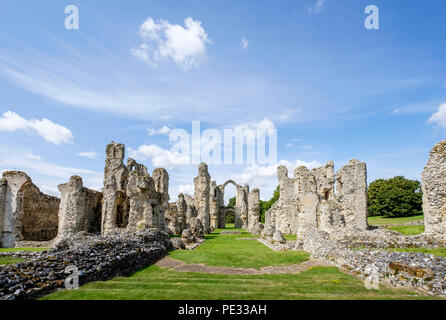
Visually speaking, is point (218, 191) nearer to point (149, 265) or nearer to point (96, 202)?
point (96, 202)

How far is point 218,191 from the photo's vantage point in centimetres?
5512

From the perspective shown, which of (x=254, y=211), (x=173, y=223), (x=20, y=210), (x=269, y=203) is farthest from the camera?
(x=269, y=203)

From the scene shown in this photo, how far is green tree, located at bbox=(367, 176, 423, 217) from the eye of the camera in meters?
45.1

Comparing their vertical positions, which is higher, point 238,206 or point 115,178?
point 115,178

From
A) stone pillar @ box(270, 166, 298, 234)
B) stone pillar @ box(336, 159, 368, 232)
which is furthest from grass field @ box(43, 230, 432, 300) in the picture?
stone pillar @ box(270, 166, 298, 234)

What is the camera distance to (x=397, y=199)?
46.1 m

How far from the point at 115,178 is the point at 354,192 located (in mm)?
22821

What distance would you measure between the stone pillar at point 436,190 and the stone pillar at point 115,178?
2375 centimetres

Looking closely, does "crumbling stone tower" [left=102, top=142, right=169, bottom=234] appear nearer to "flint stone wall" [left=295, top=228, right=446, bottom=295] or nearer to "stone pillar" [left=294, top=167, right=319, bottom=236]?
"stone pillar" [left=294, top=167, right=319, bottom=236]

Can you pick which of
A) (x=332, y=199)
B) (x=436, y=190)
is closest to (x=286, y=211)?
(x=332, y=199)

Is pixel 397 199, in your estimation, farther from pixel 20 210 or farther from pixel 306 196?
pixel 20 210

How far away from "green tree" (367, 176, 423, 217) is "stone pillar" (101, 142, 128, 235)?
41918mm
